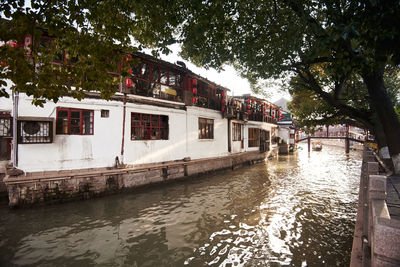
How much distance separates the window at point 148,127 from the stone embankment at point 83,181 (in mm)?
Result: 1849

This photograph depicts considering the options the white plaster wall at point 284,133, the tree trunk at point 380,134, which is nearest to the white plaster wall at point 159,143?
the tree trunk at point 380,134

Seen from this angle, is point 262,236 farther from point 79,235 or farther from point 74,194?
point 74,194

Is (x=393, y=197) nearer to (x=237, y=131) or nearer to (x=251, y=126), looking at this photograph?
(x=237, y=131)

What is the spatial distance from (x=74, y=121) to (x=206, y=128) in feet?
32.3

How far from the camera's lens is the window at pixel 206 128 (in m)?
16.5

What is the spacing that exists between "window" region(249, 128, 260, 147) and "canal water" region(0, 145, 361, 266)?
13607 mm

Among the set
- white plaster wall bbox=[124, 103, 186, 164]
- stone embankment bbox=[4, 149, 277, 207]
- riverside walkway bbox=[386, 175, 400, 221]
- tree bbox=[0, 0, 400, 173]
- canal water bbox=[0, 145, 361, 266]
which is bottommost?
canal water bbox=[0, 145, 361, 266]

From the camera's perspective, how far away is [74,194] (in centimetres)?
923

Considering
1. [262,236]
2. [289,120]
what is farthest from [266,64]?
[289,120]

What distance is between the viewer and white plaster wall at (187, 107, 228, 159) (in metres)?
15.4

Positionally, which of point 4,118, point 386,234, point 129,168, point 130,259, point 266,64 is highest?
point 266,64

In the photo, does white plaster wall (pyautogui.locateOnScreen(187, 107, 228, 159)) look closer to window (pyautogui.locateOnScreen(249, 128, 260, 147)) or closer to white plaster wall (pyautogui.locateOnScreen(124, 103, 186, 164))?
white plaster wall (pyautogui.locateOnScreen(124, 103, 186, 164))

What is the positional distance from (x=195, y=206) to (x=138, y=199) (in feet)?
9.52

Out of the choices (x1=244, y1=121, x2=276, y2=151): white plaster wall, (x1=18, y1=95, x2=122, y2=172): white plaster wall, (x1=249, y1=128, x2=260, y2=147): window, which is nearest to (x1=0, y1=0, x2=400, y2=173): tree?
(x1=18, y1=95, x2=122, y2=172): white plaster wall
